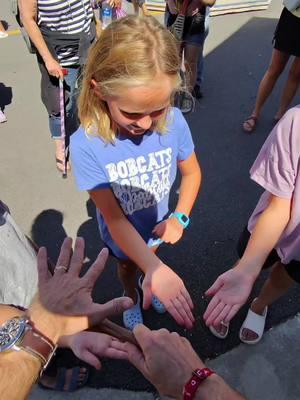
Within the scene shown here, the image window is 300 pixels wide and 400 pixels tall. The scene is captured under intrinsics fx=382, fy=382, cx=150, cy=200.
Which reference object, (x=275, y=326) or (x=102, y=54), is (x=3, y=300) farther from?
(x=275, y=326)

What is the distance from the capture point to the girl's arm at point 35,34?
273 cm

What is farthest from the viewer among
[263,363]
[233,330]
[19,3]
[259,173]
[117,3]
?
[117,3]

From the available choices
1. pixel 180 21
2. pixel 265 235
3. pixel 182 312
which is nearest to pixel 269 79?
pixel 180 21

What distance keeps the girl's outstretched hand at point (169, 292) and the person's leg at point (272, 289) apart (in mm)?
648

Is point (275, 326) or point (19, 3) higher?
point (19, 3)

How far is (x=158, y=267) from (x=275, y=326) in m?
1.10

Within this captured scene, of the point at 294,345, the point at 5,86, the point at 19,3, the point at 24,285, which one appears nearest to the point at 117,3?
the point at 19,3

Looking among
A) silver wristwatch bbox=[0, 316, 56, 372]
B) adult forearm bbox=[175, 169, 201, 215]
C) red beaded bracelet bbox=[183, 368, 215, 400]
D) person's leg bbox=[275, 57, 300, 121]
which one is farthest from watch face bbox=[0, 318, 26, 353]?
person's leg bbox=[275, 57, 300, 121]

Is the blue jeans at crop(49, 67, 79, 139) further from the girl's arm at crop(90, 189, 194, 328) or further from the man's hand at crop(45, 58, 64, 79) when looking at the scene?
the girl's arm at crop(90, 189, 194, 328)

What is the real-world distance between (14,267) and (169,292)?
63 centimetres

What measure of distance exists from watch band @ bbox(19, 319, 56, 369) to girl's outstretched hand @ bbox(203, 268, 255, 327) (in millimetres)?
637

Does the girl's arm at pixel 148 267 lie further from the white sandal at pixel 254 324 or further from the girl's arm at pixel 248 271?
the white sandal at pixel 254 324

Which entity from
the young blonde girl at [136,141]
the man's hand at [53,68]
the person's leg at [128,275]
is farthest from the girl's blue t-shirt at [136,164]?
the man's hand at [53,68]

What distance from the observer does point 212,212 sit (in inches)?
122
